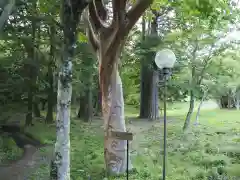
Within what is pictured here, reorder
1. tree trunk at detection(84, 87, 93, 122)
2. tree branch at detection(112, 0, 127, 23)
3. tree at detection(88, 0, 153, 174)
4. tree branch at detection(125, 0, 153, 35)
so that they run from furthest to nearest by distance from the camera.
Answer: tree trunk at detection(84, 87, 93, 122)
tree at detection(88, 0, 153, 174)
tree branch at detection(112, 0, 127, 23)
tree branch at detection(125, 0, 153, 35)

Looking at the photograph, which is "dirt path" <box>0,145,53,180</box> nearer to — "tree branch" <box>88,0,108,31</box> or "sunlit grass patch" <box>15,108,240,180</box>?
"sunlit grass patch" <box>15,108,240,180</box>

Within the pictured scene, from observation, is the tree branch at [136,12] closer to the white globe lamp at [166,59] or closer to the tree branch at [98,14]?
the tree branch at [98,14]

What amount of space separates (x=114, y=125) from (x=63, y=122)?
189 centimetres

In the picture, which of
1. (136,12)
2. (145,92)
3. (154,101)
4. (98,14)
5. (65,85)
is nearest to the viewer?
(65,85)

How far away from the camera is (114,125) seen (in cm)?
558

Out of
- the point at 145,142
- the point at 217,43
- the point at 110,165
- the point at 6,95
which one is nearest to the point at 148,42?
the point at 217,43

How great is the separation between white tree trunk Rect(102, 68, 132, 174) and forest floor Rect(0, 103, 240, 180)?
270 millimetres

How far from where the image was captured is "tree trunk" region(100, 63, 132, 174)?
5543 millimetres

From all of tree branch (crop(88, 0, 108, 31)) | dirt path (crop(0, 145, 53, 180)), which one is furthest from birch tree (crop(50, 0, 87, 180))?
dirt path (crop(0, 145, 53, 180))

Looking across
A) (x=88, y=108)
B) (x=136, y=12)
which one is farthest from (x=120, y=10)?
(x=88, y=108)

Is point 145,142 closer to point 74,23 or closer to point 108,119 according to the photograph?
point 108,119

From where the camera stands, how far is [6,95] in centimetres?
827

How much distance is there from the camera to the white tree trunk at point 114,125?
5543 millimetres

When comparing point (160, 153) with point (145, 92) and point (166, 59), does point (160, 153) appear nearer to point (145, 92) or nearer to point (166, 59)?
point (166, 59)
